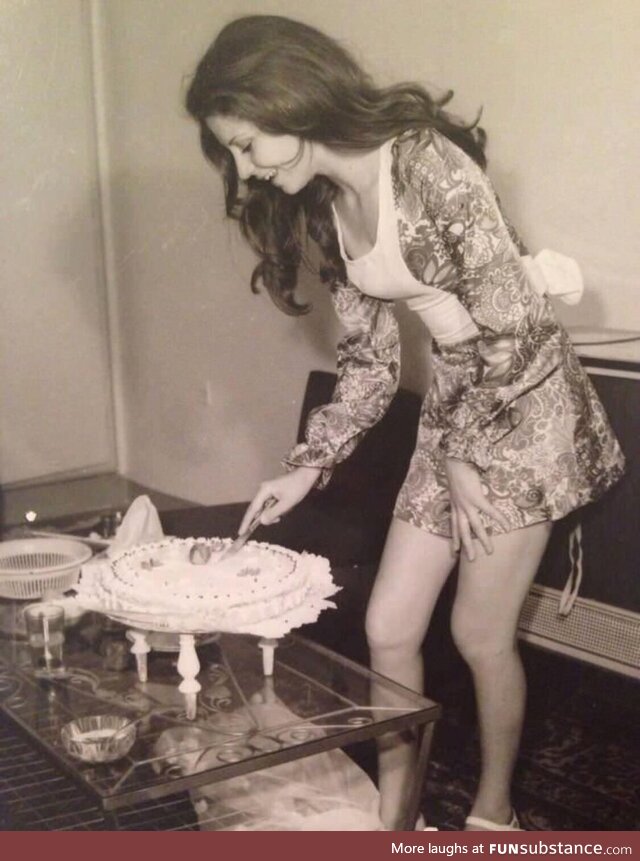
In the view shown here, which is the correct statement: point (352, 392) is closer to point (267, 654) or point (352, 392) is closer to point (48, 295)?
point (267, 654)

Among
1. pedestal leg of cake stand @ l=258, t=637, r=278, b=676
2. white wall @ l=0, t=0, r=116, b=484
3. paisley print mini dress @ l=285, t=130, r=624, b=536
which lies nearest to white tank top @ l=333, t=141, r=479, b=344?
paisley print mini dress @ l=285, t=130, r=624, b=536

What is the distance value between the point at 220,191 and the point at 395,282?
3.17 feet

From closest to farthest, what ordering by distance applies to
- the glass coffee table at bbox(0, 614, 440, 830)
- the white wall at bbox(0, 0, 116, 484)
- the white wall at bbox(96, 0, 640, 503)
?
the glass coffee table at bbox(0, 614, 440, 830) < the white wall at bbox(96, 0, 640, 503) < the white wall at bbox(0, 0, 116, 484)

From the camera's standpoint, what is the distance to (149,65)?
6.61 feet

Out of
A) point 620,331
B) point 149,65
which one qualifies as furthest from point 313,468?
point 149,65

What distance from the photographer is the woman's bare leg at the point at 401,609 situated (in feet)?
4.05

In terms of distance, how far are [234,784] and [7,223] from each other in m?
1.86

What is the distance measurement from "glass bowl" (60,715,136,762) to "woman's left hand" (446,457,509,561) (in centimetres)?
41

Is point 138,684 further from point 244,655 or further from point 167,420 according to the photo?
point 167,420

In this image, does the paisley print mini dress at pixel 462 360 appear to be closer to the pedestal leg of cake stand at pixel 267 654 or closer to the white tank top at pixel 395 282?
the white tank top at pixel 395 282

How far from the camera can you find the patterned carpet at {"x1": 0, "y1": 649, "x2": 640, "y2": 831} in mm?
1166

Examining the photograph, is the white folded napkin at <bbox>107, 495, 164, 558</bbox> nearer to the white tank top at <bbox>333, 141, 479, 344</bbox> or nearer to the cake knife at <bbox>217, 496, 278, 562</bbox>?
the cake knife at <bbox>217, 496, 278, 562</bbox>

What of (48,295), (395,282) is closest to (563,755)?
(395,282)

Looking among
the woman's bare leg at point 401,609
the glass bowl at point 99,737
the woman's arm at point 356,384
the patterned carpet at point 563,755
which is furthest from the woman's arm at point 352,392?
the patterned carpet at point 563,755
